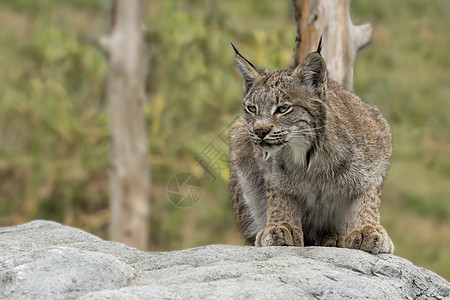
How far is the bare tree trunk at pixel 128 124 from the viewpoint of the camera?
10.7 m

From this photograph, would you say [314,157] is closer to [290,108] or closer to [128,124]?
[290,108]

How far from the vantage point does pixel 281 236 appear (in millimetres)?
4586

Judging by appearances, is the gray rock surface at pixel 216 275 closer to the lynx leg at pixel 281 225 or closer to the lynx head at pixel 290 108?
the lynx leg at pixel 281 225

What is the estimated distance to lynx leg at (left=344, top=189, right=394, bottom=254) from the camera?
4.39 meters

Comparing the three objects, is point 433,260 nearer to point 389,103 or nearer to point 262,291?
point 389,103

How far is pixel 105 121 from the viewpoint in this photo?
12219 millimetres

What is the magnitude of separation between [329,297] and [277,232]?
3.76ft

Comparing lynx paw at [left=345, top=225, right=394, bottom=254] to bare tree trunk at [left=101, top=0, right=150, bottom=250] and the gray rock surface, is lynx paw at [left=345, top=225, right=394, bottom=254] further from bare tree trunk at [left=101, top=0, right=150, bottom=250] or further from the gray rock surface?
bare tree trunk at [left=101, top=0, right=150, bottom=250]

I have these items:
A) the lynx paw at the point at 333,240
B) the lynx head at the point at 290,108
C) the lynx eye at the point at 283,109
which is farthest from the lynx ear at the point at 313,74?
the lynx paw at the point at 333,240

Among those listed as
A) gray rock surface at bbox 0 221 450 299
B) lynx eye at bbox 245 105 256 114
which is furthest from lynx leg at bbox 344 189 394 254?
lynx eye at bbox 245 105 256 114

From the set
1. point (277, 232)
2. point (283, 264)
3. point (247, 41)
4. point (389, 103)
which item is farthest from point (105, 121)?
point (283, 264)
